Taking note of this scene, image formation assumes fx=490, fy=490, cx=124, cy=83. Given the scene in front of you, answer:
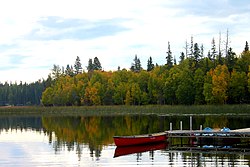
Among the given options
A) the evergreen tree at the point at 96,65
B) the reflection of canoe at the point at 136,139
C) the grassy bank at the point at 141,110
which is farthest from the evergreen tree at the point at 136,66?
the reflection of canoe at the point at 136,139

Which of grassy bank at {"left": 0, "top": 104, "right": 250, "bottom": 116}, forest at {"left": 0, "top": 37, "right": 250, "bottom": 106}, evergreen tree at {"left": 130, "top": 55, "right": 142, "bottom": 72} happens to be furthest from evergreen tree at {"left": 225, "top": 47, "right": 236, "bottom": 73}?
evergreen tree at {"left": 130, "top": 55, "right": 142, "bottom": 72}

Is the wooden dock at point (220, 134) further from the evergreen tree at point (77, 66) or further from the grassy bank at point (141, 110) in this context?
the evergreen tree at point (77, 66)

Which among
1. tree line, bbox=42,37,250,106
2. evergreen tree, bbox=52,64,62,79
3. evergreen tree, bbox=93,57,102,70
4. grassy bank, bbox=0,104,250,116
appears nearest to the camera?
grassy bank, bbox=0,104,250,116

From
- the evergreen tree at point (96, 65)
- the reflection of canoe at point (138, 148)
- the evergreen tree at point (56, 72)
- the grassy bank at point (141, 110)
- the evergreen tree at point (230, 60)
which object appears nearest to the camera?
the reflection of canoe at point (138, 148)

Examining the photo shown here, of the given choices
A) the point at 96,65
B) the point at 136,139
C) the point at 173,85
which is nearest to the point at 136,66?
the point at 96,65

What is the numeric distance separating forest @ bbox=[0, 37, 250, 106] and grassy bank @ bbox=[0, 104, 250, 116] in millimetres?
8721

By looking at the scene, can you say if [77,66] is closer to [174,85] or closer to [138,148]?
[174,85]

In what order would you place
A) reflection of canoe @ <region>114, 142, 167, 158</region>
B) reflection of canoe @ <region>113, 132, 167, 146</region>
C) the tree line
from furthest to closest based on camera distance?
1. the tree line
2. reflection of canoe @ <region>113, 132, 167, 146</region>
3. reflection of canoe @ <region>114, 142, 167, 158</region>

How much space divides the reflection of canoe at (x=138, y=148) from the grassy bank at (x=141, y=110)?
4871 centimetres

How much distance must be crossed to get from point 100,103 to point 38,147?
96.9 m

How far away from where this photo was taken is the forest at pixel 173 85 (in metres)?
110

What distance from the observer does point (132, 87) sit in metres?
136

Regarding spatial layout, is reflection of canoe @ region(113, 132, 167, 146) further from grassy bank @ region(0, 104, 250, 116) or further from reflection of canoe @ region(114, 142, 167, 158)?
grassy bank @ region(0, 104, 250, 116)

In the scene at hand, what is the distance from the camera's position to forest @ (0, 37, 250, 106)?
110188mm
